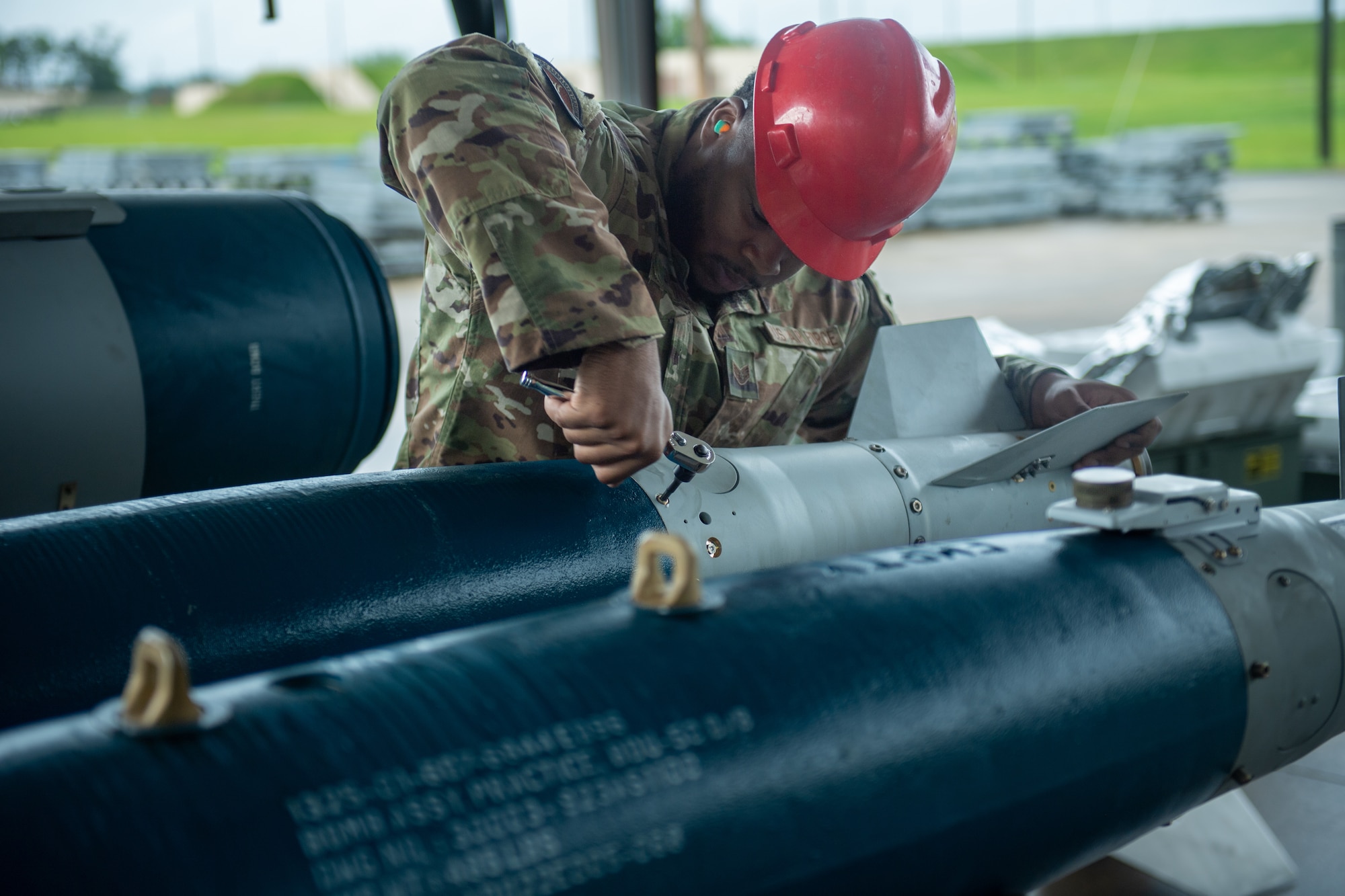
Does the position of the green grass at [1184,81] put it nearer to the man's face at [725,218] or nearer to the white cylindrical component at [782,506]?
the man's face at [725,218]

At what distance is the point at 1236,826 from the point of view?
42.3 inches

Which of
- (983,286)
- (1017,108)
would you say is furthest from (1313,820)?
(1017,108)

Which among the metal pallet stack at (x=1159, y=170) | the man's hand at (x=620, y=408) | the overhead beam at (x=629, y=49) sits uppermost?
the overhead beam at (x=629, y=49)

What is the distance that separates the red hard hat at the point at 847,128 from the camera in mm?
1198

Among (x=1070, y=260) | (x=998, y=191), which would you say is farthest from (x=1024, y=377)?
(x=998, y=191)

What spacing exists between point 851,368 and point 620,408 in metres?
0.77

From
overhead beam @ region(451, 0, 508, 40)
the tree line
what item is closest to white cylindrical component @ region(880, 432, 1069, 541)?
overhead beam @ region(451, 0, 508, 40)

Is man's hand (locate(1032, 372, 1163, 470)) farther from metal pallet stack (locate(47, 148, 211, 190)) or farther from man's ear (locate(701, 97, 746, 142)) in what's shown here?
metal pallet stack (locate(47, 148, 211, 190))

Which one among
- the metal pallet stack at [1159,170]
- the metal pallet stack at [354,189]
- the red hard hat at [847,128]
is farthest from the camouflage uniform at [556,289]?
the metal pallet stack at [1159,170]

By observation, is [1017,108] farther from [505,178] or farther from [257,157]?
[505,178]

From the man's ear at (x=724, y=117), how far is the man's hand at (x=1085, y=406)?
0.51m

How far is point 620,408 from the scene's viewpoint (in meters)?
0.99

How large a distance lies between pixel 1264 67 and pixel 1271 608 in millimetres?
10776

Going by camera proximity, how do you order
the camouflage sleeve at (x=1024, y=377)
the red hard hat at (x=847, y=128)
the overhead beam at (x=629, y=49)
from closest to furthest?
1. the red hard hat at (x=847, y=128)
2. the camouflage sleeve at (x=1024, y=377)
3. the overhead beam at (x=629, y=49)
